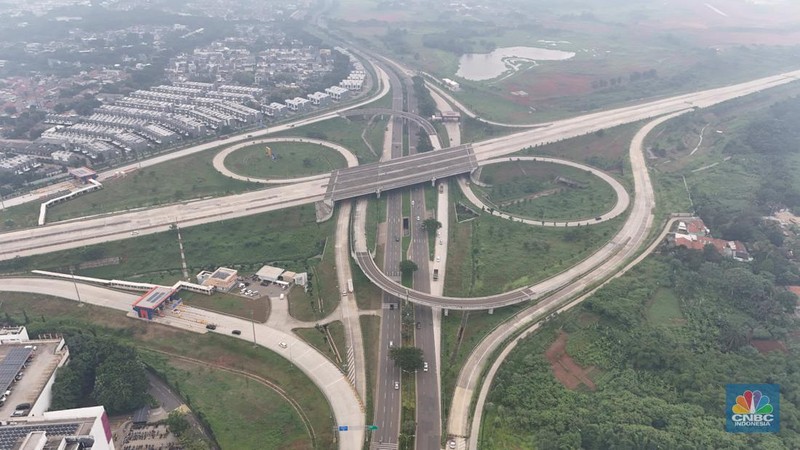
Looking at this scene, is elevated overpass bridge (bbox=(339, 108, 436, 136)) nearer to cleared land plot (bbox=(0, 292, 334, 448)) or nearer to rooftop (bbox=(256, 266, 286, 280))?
rooftop (bbox=(256, 266, 286, 280))

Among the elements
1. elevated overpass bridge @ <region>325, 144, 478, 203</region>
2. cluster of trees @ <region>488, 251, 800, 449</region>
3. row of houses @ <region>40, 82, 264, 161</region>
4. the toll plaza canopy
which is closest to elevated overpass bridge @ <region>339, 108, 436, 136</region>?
elevated overpass bridge @ <region>325, 144, 478, 203</region>

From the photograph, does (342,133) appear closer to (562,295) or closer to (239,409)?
(562,295)

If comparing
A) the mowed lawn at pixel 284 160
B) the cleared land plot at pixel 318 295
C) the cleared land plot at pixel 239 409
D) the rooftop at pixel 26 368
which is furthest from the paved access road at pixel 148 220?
the cleared land plot at pixel 239 409

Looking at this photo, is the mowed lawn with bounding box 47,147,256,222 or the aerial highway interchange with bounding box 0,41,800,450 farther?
the mowed lawn with bounding box 47,147,256,222

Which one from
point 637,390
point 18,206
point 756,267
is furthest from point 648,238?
point 18,206

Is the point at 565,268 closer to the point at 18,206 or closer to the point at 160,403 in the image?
the point at 160,403

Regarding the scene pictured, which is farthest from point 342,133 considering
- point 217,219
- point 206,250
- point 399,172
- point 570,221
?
point 570,221

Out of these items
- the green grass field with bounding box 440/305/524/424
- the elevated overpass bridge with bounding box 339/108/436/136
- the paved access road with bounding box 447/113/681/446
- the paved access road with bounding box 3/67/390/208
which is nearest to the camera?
the paved access road with bounding box 447/113/681/446
